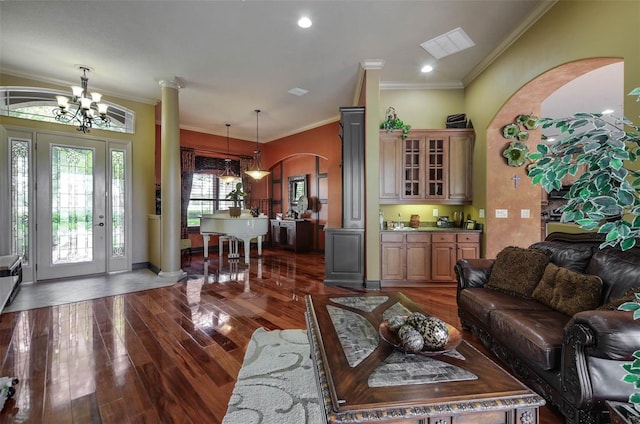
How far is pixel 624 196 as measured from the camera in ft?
2.76

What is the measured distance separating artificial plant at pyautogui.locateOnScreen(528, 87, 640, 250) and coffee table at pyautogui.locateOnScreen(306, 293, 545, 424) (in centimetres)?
71

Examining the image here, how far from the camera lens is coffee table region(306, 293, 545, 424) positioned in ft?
3.46

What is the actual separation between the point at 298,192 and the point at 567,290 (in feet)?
21.9

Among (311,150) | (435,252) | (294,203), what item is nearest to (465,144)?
(435,252)

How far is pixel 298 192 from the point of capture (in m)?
8.16

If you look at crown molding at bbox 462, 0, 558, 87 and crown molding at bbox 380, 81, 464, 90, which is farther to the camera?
crown molding at bbox 380, 81, 464, 90

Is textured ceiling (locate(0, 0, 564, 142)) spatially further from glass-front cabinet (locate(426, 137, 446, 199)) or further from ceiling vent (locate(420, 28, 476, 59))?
glass-front cabinet (locate(426, 137, 446, 199))

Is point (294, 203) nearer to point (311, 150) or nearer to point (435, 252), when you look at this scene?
point (311, 150)

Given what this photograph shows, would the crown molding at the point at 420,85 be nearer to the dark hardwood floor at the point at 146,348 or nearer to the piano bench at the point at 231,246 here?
the dark hardwood floor at the point at 146,348

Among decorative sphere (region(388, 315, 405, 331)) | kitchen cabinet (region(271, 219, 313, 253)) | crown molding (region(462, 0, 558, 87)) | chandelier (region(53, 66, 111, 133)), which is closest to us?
decorative sphere (region(388, 315, 405, 331))

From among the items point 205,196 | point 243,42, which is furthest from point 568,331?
point 205,196

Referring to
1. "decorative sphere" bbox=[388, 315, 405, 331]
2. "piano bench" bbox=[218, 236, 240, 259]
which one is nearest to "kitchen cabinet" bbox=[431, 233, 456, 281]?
"decorative sphere" bbox=[388, 315, 405, 331]

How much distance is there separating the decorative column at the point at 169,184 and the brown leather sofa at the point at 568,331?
175 inches

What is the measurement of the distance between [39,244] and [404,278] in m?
6.06
